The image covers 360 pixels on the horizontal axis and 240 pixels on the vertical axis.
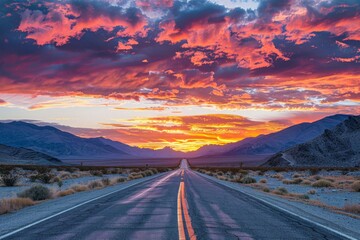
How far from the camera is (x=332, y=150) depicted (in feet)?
371

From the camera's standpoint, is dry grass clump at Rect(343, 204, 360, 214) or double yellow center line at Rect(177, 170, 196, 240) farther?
dry grass clump at Rect(343, 204, 360, 214)

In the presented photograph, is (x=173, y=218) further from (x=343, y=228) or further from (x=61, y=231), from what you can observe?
(x=343, y=228)

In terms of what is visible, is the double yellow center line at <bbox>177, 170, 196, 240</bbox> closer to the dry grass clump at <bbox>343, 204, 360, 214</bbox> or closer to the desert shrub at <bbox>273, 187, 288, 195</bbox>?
the dry grass clump at <bbox>343, 204, 360, 214</bbox>

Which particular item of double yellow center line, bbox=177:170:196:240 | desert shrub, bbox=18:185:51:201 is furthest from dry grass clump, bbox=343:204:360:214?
desert shrub, bbox=18:185:51:201

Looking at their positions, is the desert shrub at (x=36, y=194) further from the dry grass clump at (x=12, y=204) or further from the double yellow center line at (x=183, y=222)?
the double yellow center line at (x=183, y=222)

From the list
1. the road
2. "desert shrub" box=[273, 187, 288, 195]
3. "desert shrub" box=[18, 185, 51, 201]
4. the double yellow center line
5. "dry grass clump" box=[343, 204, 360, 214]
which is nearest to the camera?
the double yellow center line

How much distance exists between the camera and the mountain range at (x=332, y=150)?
347 feet

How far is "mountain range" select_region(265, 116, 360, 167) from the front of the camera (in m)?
106

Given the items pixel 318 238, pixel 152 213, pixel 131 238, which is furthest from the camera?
pixel 152 213

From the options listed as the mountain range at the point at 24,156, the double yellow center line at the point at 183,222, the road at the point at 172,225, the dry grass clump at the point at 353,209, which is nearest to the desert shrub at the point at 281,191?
the dry grass clump at the point at 353,209

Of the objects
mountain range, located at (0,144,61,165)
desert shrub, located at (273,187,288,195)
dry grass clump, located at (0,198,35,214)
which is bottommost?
desert shrub, located at (273,187,288,195)

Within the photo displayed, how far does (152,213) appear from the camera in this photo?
1341 cm

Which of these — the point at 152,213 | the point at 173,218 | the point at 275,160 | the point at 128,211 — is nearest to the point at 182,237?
the point at 173,218

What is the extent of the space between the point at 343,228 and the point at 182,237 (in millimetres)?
5326
